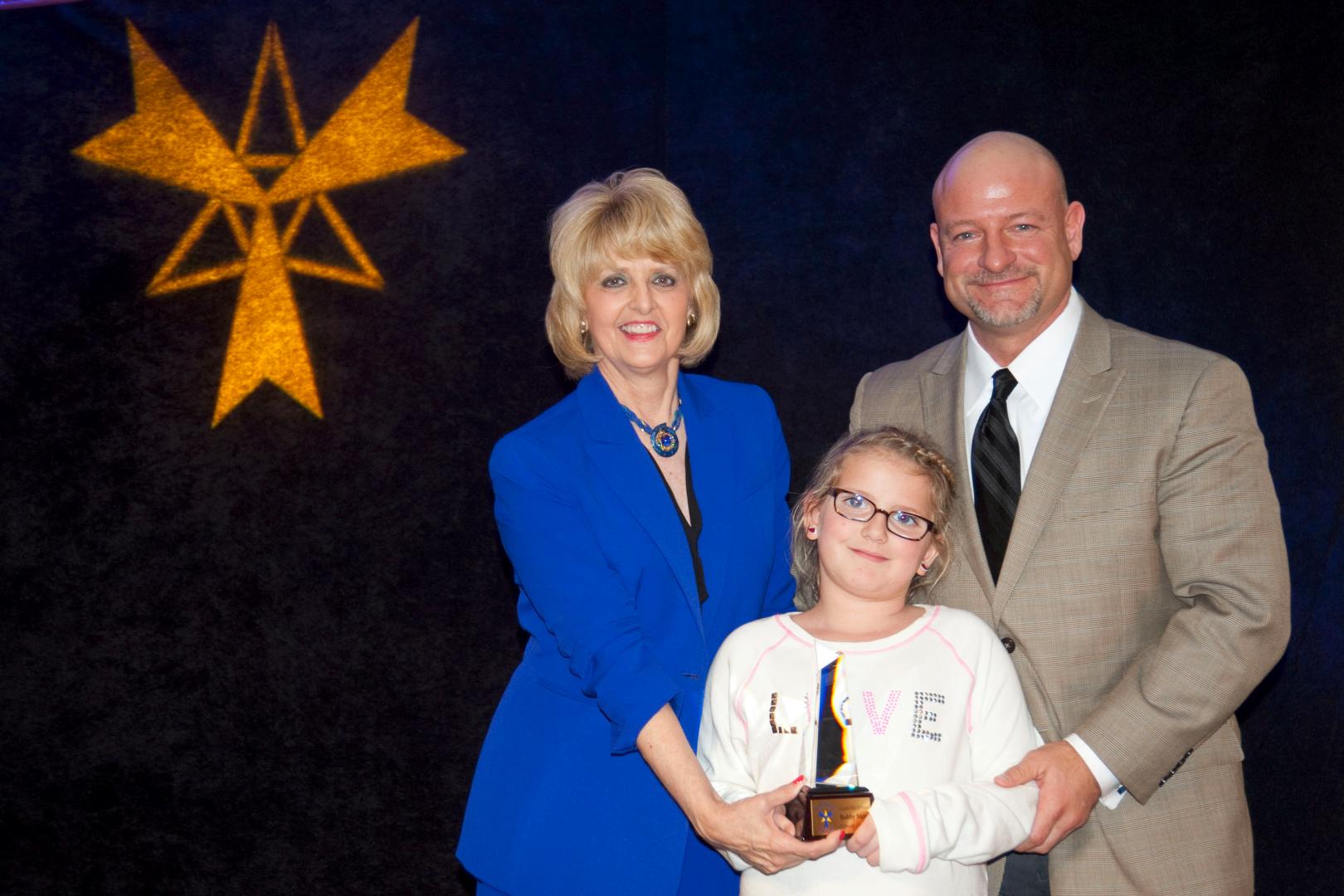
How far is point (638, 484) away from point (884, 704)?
0.65m

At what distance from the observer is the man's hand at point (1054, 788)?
1909 mm

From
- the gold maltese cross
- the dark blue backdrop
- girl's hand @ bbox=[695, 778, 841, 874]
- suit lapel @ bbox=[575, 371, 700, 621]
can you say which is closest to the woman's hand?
girl's hand @ bbox=[695, 778, 841, 874]

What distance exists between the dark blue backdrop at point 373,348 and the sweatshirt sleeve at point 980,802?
68.5 inches

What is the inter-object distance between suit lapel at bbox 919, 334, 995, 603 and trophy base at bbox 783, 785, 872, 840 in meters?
0.55

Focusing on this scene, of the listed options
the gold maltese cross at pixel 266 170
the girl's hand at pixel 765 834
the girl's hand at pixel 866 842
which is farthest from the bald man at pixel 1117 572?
the gold maltese cross at pixel 266 170

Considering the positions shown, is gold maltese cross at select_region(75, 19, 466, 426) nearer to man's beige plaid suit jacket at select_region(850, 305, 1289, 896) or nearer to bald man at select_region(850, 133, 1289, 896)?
bald man at select_region(850, 133, 1289, 896)

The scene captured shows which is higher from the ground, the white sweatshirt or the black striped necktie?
the black striped necktie

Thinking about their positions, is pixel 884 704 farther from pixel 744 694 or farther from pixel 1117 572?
pixel 1117 572

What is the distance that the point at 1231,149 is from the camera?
316cm

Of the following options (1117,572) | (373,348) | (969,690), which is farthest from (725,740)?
(373,348)

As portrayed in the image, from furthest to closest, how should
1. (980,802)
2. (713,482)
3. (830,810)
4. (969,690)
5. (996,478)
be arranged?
(713,482) < (996,478) < (969,690) < (980,802) < (830,810)

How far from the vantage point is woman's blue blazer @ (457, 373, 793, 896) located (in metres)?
2.15

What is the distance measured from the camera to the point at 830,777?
1824mm

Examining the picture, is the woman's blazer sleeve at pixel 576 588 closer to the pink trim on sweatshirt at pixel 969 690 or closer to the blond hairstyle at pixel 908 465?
the blond hairstyle at pixel 908 465
